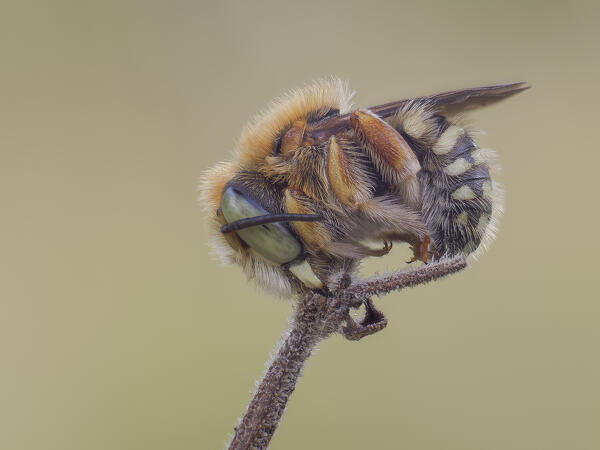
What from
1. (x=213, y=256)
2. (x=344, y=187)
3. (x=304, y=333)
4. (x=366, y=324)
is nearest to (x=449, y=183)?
(x=344, y=187)

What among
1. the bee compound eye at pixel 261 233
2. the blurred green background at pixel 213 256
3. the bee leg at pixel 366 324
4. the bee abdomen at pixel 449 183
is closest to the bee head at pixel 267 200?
the bee compound eye at pixel 261 233

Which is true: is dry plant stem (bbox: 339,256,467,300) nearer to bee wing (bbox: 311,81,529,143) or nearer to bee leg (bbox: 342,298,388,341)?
bee leg (bbox: 342,298,388,341)

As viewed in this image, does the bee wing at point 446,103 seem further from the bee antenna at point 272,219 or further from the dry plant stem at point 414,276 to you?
the dry plant stem at point 414,276

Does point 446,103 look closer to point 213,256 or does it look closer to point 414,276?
point 414,276

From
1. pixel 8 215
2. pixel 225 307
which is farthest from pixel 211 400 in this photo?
pixel 8 215

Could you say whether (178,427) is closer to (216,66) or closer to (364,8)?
(216,66)

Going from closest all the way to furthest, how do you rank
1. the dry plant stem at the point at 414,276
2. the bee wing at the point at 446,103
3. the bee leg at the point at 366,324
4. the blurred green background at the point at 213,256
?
the dry plant stem at the point at 414,276
the bee leg at the point at 366,324
the bee wing at the point at 446,103
the blurred green background at the point at 213,256

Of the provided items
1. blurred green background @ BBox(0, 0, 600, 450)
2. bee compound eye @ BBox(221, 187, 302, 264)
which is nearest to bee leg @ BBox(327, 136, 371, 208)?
bee compound eye @ BBox(221, 187, 302, 264)
